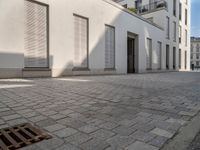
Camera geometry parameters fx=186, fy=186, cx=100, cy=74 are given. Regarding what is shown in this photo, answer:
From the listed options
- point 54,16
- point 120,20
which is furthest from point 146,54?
point 54,16

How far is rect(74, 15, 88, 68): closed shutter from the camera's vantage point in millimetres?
10844

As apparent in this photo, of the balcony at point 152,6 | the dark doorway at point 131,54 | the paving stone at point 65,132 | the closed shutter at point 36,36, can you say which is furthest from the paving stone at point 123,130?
the balcony at point 152,6

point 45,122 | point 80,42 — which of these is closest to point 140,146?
point 45,122

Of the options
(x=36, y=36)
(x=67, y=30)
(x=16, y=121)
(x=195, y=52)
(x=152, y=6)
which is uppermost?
(x=152, y=6)

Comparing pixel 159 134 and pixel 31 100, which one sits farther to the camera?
pixel 31 100

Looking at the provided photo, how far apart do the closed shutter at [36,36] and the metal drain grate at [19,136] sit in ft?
21.8

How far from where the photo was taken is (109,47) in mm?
13648

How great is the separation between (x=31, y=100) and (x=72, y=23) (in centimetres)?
744

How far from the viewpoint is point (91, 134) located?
2.27m

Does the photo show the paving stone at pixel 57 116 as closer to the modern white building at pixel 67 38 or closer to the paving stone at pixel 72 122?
the paving stone at pixel 72 122

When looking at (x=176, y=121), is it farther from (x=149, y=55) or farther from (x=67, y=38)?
(x=149, y=55)

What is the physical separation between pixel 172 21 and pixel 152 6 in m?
3.42

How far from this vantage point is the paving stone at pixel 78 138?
2041 mm

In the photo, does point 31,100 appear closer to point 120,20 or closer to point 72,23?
point 72,23
